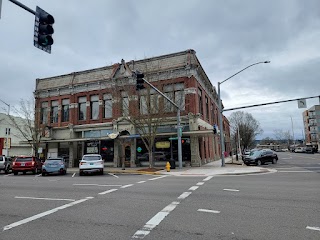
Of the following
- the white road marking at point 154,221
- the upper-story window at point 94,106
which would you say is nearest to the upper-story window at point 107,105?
the upper-story window at point 94,106

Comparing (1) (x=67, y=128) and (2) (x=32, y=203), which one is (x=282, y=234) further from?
(1) (x=67, y=128)

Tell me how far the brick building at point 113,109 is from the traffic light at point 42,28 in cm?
1621

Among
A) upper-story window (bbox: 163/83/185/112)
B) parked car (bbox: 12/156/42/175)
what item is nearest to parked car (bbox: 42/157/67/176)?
parked car (bbox: 12/156/42/175)

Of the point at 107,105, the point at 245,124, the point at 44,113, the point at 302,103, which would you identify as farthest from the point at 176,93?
the point at 245,124

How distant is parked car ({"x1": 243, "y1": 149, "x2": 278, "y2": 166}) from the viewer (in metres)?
26.8

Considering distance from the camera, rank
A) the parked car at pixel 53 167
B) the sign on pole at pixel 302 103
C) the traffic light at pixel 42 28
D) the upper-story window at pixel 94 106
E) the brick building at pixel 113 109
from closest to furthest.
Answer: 1. the traffic light at pixel 42 28
2. the sign on pole at pixel 302 103
3. the parked car at pixel 53 167
4. the brick building at pixel 113 109
5. the upper-story window at pixel 94 106

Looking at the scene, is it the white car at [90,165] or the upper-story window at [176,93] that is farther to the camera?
the upper-story window at [176,93]

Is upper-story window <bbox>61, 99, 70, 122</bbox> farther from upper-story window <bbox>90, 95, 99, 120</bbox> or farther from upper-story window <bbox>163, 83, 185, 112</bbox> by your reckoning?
upper-story window <bbox>163, 83, 185, 112</bbox>

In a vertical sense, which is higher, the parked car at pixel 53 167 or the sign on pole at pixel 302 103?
the sign on pole at pixel 302 103

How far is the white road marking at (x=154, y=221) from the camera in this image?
195 inches

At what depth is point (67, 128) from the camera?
3125 cm

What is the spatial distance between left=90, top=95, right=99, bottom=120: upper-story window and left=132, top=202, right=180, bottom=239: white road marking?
24.3 meters

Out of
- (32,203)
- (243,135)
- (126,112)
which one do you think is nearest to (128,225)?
(32,203)

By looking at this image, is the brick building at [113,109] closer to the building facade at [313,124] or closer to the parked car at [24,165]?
the parked car at [24,165]
